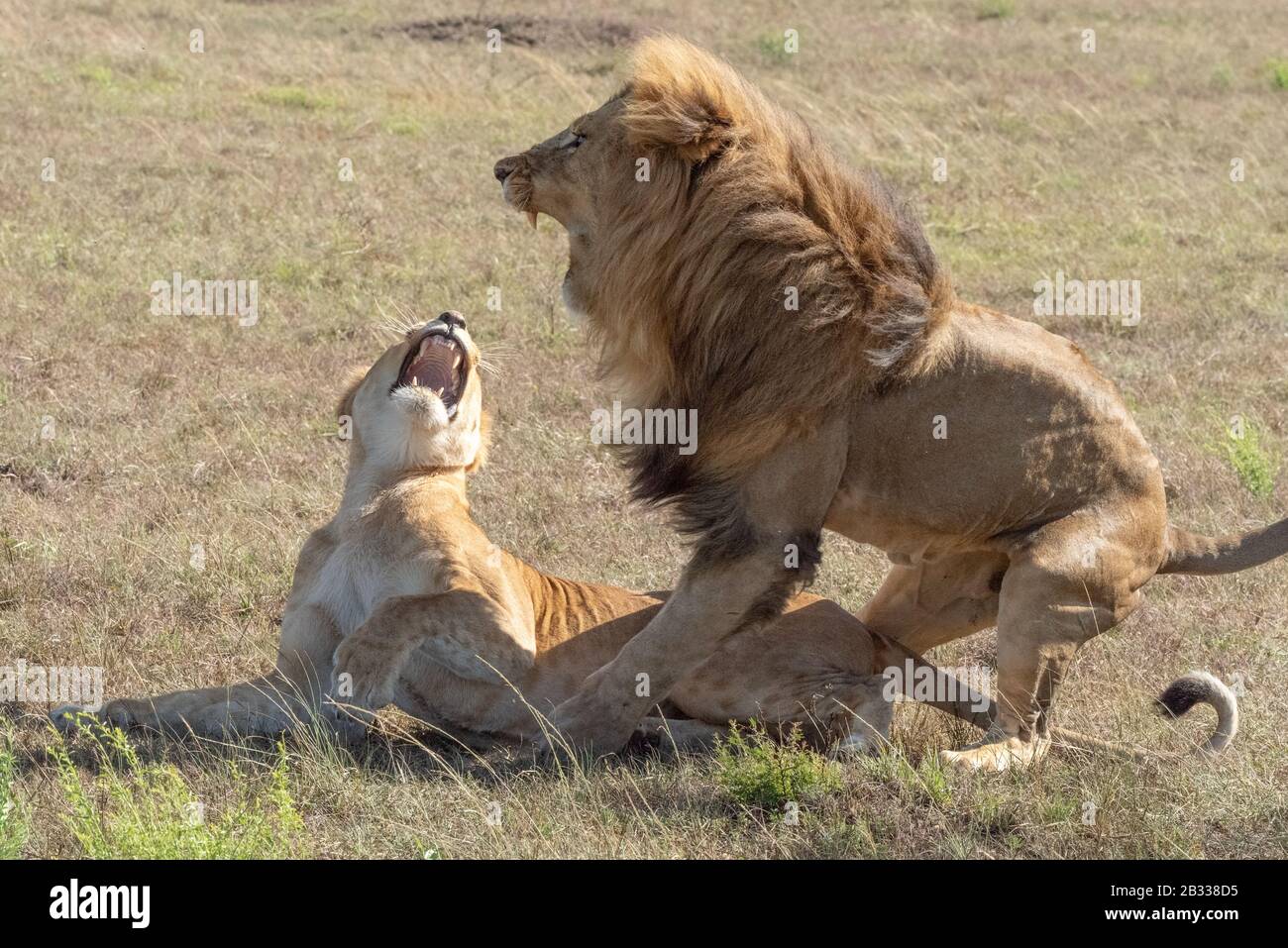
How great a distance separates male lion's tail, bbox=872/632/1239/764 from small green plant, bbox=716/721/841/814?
0.53 metres

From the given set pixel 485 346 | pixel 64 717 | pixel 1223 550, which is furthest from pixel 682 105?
pixel 485 346

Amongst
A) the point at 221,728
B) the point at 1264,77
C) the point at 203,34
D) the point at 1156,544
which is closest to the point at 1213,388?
the point at 1156,544

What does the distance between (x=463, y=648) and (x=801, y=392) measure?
1157 mm

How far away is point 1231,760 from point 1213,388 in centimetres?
451

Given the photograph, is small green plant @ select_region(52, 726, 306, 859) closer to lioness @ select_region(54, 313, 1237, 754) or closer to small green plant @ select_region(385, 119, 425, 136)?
lioness @ select_region(54, 313, 1237, 754)

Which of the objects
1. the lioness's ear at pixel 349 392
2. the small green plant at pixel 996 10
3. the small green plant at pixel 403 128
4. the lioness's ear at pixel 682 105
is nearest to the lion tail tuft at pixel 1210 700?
the lioness's ear at pixel 682 105

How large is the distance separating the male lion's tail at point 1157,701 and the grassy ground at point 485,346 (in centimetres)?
11

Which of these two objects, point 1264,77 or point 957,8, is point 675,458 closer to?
point 1264,77

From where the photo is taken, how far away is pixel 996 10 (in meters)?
22.4

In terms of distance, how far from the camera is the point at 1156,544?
15.3 feet

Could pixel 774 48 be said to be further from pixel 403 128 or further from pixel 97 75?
pixel 97 75

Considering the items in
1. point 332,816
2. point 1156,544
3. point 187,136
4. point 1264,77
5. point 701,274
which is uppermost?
point 1264,77

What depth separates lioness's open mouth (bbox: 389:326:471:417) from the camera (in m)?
5.24

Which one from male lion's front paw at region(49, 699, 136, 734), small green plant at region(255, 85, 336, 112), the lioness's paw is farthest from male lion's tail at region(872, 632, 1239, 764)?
small green plant at region(255, 85, 336, 112)
